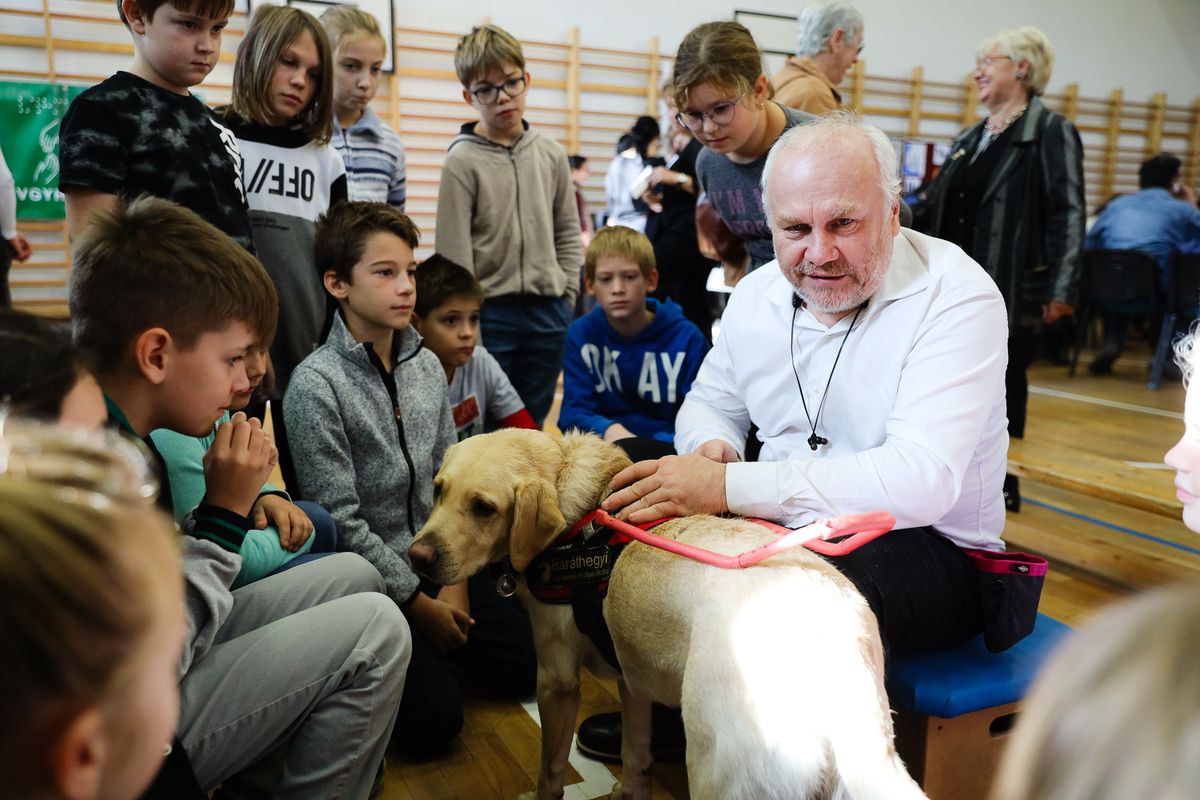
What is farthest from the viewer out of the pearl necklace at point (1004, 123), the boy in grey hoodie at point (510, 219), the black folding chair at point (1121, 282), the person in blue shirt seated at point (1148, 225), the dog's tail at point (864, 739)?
the person in blue shirt seated at point (1148, 225)

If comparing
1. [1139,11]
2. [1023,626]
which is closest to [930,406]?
[1023,626]

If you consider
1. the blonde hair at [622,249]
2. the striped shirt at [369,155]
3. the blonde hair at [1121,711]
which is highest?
the striped shirt at [369,155]

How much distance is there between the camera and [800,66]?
11.2 ft

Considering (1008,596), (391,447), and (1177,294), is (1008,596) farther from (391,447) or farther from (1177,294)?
(1177,294)

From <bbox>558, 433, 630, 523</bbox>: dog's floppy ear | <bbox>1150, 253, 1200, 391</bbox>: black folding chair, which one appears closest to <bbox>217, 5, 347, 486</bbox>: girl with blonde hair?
<bbox>558, 433, 630, 523</bbox>: dog's floppy ear

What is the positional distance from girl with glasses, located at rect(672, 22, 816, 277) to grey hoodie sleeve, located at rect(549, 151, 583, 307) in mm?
946

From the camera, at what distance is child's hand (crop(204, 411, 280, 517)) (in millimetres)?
1461

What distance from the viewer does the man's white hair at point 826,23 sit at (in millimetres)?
3578

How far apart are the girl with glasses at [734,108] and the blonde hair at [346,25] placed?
1221 mm

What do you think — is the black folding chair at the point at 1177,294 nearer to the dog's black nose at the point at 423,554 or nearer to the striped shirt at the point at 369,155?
the striped shirt at the point at 369,155

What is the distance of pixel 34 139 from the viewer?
22.3 feet

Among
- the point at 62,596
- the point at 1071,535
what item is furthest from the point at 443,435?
the point at 1071,535

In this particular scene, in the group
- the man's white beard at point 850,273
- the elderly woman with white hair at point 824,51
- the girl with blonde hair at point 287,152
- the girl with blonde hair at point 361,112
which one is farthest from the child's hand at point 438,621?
the elderly woman with white hair at point 824,51

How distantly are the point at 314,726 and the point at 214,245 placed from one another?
0.90m
